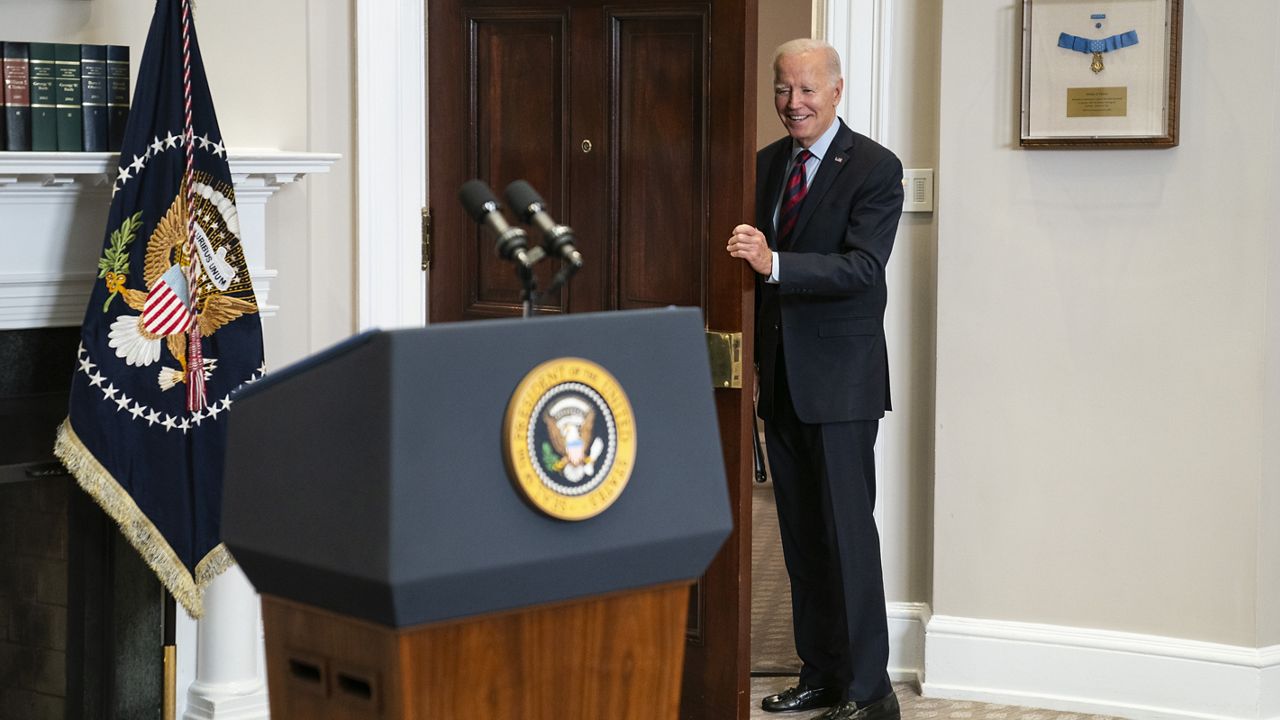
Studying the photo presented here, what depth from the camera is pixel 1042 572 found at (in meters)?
3.83

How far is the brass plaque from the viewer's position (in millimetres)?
3639

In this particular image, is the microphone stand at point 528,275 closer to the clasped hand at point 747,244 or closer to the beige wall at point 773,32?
the clasped hand at point 747,244

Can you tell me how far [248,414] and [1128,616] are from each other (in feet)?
9.05

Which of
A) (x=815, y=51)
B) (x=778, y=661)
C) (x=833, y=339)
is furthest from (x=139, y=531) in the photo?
(x=778, y=661)

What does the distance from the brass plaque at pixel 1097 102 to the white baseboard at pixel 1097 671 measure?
53.9 inches

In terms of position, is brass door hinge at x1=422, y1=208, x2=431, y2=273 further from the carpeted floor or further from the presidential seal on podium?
the presidential seal on podium

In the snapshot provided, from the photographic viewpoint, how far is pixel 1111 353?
3723 mm

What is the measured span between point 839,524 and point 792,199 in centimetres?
83

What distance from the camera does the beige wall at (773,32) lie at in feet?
26.9

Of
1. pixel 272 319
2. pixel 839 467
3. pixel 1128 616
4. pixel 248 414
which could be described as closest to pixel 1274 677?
pixel 1128 616

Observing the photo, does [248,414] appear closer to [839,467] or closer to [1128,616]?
[839,467]

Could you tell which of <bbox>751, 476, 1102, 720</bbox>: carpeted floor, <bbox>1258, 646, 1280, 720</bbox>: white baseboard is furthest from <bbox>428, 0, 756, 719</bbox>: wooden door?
<bbox>1258, 646, 1280, 720</bbox>: white baseboard

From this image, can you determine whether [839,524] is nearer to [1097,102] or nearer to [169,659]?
[1097,102]

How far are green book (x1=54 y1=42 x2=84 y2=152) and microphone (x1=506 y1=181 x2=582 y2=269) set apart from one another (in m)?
1.43
